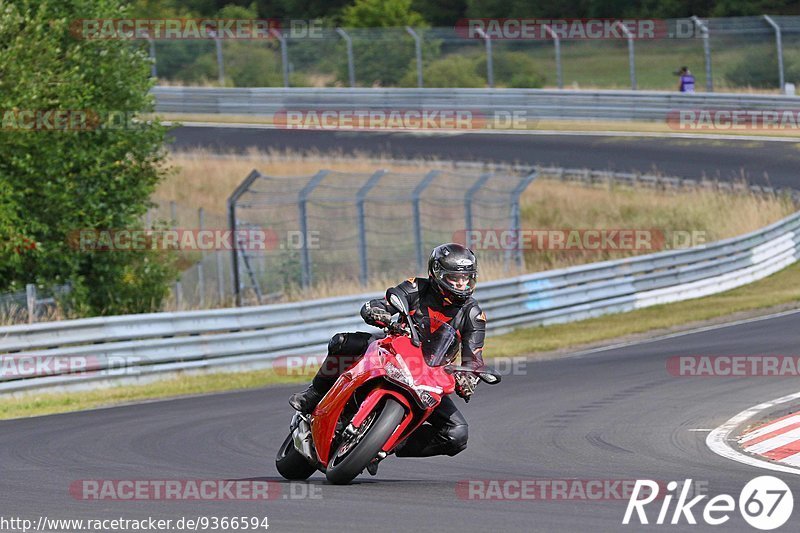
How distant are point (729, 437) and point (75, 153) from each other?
13255 mm

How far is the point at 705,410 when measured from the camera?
1249 cm

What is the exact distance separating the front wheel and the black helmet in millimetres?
830

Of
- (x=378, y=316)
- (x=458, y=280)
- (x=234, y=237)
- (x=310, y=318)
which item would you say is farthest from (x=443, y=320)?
(x=234, y=237)

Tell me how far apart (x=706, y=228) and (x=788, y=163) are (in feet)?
20.1

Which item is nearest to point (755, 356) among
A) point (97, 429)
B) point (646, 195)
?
point (97, 429)

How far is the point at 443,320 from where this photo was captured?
852 centimetres

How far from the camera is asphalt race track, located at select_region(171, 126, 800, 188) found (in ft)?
109

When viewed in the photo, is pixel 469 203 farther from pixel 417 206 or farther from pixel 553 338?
pixel 553 338

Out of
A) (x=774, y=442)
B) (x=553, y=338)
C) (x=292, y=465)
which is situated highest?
(x=292, y=465)

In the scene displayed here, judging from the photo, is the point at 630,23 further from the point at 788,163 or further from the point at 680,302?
the point at 680,302

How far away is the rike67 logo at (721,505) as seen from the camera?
678 cm

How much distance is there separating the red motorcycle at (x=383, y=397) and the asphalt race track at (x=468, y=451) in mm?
230

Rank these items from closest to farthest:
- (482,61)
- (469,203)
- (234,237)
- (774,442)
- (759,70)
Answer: (774,442)
(234,237)
(469,203)
(759,70)
(482,61)

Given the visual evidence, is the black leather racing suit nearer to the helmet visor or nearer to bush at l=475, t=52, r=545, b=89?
the helmet visor
